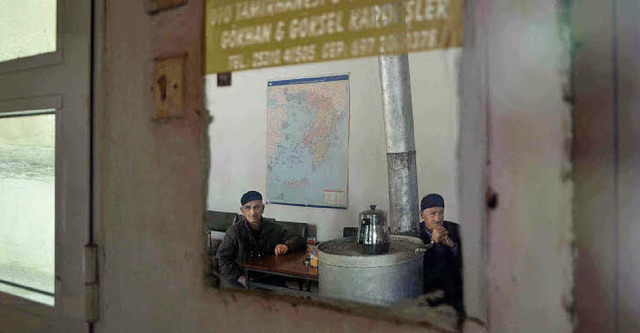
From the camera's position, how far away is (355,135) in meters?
1.15

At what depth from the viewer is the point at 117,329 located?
1.13 meters

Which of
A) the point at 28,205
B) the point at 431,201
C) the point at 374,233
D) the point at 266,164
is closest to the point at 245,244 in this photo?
the point at 266,164

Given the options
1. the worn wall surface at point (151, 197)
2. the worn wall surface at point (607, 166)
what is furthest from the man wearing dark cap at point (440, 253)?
the worn wall surface at point (151, 197)

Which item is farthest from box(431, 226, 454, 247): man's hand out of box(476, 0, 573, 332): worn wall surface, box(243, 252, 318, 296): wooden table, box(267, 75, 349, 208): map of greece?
box(267, 75, 349, 208): map of greece

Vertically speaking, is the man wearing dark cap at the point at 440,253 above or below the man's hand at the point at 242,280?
above

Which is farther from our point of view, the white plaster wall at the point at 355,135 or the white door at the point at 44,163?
the white door at the point at 44,163

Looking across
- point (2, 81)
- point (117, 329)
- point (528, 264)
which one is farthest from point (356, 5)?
point (2, 81)

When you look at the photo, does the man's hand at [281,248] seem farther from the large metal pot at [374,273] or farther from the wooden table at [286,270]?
the large metal pot at [374,273]

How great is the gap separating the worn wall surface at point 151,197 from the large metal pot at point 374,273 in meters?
0.10

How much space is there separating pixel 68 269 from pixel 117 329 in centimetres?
22

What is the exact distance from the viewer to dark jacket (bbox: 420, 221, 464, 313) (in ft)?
2.39

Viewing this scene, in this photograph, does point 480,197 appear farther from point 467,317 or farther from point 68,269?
point 68,269

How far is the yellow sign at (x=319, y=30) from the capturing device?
0.75 m

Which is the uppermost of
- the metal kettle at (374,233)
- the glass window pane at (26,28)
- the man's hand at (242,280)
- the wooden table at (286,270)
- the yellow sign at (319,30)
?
the glass window pane at (26,28)
